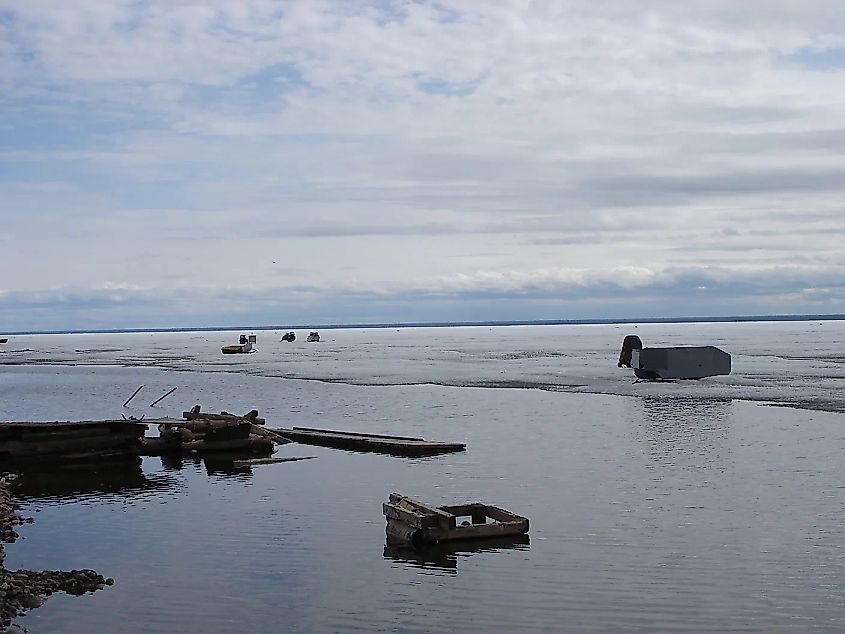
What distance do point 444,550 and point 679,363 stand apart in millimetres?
45771

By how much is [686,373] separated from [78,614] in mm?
51008

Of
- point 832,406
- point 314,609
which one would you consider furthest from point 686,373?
point 314,609

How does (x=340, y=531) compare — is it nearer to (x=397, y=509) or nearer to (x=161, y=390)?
(x=397, y=509)

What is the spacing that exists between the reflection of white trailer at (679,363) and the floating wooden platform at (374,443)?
29741mm

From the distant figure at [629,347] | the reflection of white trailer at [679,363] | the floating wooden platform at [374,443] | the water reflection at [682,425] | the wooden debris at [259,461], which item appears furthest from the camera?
the distant figure at [629,347]

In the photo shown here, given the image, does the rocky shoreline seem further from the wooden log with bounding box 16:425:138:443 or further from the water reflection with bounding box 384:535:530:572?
the wooden log with bounding box 16:425:138:443

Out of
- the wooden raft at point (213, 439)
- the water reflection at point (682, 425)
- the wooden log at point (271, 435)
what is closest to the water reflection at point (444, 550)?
the water reflection at point (682, 425)

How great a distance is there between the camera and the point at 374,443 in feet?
100

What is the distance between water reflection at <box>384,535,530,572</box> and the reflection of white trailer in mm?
43424

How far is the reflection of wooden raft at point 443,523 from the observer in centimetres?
1712

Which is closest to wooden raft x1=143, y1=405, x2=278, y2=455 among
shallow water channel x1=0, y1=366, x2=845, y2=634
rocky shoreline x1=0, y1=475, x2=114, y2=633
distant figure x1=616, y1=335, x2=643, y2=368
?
shallow water channel x1=0, y1=366, x2=845, y2=634

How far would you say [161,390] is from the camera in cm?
6028

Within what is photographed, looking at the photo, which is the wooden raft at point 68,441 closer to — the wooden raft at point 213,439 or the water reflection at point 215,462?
the water reflection at point 215,462

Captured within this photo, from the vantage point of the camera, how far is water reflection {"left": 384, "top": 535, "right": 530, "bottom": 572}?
1617 centimetres
